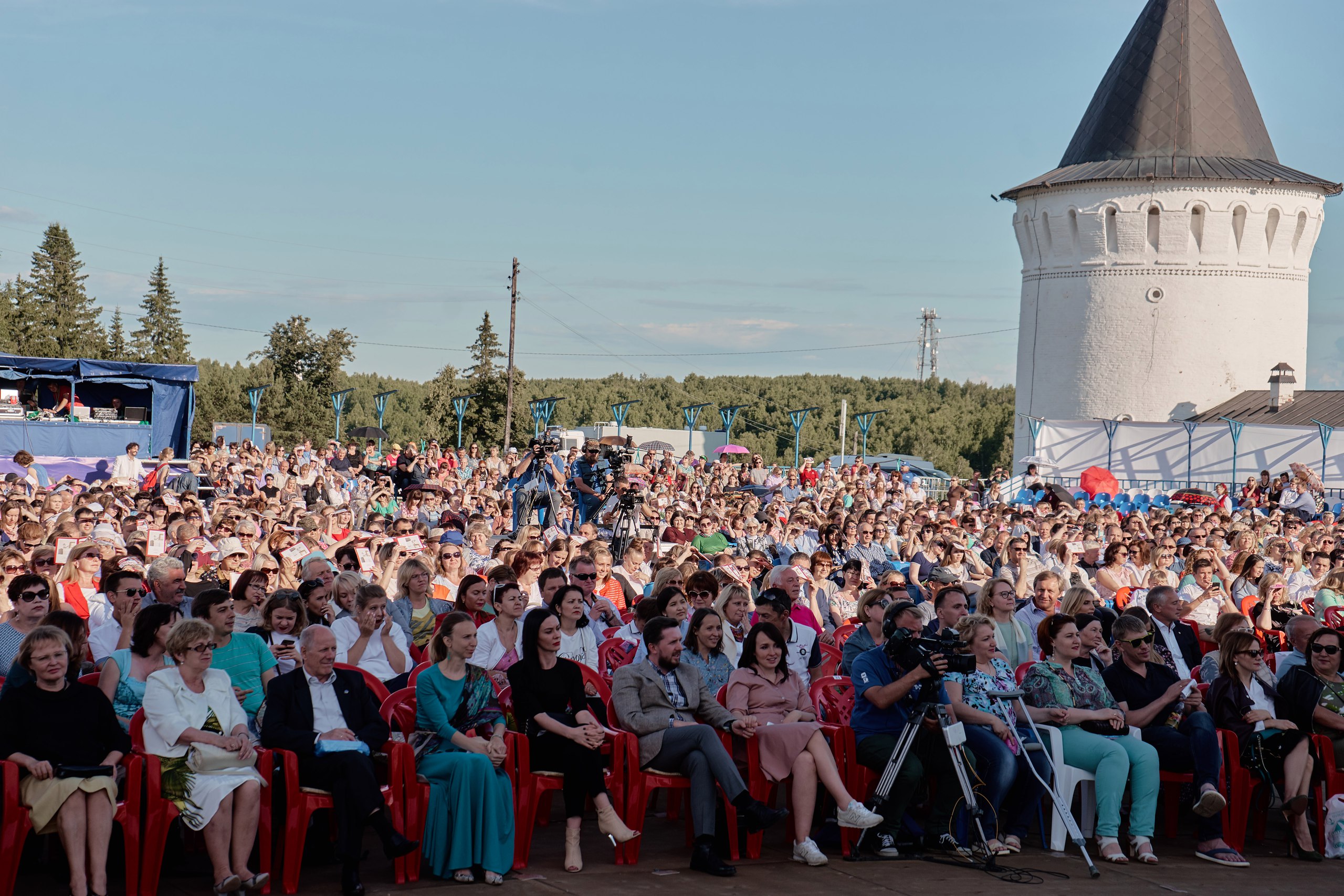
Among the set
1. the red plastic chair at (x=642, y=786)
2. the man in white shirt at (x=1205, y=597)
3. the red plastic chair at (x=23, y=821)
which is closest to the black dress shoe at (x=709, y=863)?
the red plastic chair at (x=642, y=786)

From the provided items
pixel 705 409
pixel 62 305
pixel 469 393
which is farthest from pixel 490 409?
pixel 705 409

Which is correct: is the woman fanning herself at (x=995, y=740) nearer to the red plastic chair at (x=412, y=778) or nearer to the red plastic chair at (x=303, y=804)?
the red plastic chair at (x=412, y=778)

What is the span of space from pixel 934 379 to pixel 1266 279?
→ 64.5m

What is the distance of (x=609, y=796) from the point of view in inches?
249

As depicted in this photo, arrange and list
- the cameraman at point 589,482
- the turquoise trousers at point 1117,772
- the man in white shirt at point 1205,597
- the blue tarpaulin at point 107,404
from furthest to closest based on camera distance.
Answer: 1. the blue tarpaulin at point 107,404
2. the cameraman at point 589,482
3. the man in white shirt at point 1205,597
4. the turquoise trousers at point 1117,772

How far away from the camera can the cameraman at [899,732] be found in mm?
6383

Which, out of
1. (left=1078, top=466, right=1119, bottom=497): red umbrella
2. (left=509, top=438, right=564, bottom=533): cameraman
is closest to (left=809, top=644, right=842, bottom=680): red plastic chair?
(left=509, top=438, right=564, bottom=533): cameraman

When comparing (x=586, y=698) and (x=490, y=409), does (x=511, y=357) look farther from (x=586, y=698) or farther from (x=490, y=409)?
(x=586, y=698)

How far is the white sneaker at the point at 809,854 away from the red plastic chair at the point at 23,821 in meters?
2.84

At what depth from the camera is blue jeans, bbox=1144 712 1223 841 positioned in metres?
6.70

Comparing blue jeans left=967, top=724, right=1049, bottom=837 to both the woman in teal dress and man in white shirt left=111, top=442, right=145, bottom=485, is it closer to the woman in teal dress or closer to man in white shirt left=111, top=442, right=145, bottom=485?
the woman in teal dress

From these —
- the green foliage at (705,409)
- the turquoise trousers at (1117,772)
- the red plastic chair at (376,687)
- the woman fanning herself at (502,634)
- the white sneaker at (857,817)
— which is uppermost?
the green foliage at (705,409)

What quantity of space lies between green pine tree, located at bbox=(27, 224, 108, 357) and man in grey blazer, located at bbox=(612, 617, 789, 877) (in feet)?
194

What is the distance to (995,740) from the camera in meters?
6.67
